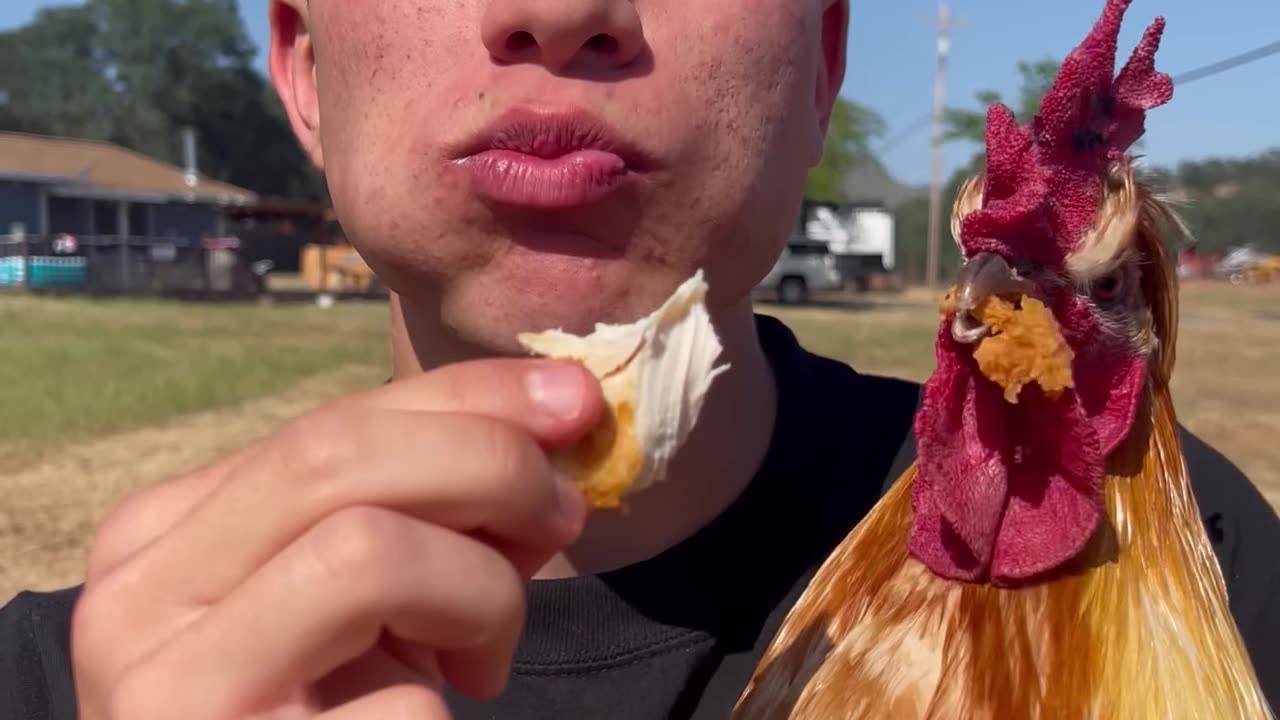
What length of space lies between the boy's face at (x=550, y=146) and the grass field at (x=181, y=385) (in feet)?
15.1

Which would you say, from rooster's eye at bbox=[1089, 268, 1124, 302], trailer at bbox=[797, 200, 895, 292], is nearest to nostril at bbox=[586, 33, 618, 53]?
rooster's eye at bbox=[1089, 268, 1124, 302]

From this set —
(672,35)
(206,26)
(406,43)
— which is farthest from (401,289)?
(206,26)

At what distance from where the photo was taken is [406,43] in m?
1.18

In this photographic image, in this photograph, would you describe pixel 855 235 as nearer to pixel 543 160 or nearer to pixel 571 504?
pixel 543 160

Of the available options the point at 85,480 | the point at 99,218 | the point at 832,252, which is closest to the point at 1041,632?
the point at 85,480

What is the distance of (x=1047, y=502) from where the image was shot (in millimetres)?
1581

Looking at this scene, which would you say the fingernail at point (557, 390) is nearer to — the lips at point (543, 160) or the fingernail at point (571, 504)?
the fingernail at point (571, 504)

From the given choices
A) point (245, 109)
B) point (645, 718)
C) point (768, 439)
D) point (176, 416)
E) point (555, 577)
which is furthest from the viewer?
point (245, 109)

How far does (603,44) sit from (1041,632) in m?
1.05

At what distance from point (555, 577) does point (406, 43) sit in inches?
32.0

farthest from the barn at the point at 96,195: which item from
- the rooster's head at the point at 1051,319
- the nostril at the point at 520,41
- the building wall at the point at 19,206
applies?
the nostril at the point at 520,41

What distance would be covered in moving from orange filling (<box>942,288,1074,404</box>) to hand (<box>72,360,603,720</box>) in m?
0.92

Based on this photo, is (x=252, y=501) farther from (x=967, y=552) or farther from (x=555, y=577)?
(x=967, y=552)

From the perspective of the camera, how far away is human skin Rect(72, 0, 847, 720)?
2.42 feet
